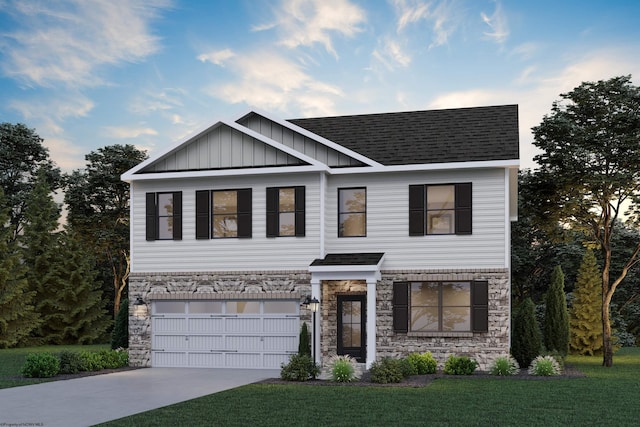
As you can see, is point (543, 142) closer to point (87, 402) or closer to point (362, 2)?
point (362, 2)

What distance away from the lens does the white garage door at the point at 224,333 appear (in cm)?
2209

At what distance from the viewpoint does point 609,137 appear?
899 inches

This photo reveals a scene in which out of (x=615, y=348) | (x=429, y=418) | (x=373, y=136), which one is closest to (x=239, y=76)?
(x=373, y=136)

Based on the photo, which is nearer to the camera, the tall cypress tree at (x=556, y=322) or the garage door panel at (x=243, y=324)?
the garage door panel at (x=243, y=324)

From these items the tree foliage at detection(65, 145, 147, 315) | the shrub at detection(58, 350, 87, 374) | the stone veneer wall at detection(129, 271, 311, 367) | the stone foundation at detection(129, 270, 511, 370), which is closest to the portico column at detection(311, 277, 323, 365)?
the stone foundation at detection(129, 270, 511, 370)

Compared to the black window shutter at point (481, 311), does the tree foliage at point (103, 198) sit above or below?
above

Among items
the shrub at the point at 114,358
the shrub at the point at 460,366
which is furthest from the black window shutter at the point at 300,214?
the shrub at the point at 114,358

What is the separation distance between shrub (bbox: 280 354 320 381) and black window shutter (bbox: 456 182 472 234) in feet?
18.3

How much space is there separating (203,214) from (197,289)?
2.17m

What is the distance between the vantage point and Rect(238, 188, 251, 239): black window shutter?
22.2 m

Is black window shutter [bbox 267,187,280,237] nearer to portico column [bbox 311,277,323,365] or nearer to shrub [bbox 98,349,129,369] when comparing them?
portico column [bbox 311,277,323,365]

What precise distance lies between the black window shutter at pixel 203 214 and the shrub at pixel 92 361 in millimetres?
Answer: 4327

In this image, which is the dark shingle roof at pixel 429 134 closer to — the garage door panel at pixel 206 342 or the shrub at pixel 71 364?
the garage door panel at pixel 206 342

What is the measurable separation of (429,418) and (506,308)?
8.86m
